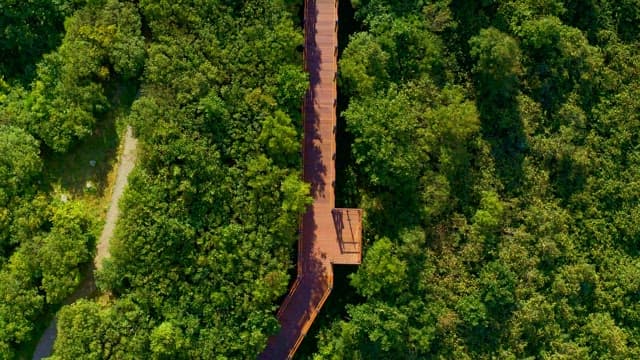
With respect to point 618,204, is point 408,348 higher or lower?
lower

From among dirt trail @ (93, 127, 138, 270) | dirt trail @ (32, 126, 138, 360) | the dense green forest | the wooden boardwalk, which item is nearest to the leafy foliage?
the dense green forest

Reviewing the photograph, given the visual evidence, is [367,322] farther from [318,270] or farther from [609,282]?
[609,282]

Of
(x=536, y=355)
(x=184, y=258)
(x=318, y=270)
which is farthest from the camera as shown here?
(x=536, y=355)

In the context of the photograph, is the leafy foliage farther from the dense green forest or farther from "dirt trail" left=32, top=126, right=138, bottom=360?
"dirt trail" left=32, top=126, right=138, bottom=360

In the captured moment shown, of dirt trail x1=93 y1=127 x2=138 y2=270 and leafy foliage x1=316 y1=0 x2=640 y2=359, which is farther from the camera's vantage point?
leafy foliage x1=316 y1=0 x2=640 y2=359

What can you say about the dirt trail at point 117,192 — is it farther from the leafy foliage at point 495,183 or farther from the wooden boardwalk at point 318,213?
the leafy foliage at point 495,183

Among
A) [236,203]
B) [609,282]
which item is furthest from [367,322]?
[609,282]
